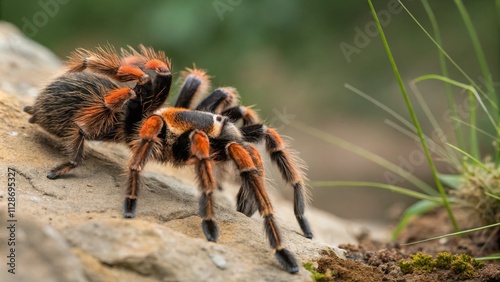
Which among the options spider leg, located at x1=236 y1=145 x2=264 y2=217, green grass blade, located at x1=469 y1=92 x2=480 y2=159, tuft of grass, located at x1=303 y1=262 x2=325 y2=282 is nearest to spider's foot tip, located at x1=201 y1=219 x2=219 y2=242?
spider leg, located at x1=236 y1=145 x2=264 y2=217

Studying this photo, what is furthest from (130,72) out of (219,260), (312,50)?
(312,50)

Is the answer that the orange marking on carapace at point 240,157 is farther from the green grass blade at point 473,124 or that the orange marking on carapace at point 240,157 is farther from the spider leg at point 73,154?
the green grass blade at point 473,124

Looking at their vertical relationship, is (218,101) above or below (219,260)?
above

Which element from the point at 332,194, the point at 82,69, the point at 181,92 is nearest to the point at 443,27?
the point at 332,194

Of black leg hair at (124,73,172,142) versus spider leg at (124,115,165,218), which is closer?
spider leg at (124,115,165,218)

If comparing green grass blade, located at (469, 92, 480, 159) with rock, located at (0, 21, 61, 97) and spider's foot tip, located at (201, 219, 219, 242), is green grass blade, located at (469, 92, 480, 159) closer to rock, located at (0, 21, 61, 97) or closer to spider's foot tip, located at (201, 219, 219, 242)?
spider's foot tip, located at (201, 219, 219, 242)

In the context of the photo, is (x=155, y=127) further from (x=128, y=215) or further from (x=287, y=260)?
(x=287, y=260)

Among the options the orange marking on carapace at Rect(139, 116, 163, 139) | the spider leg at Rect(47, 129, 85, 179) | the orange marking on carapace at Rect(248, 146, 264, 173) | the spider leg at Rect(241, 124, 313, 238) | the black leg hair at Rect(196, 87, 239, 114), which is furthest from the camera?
the black leg hair at Rect(196, 87, 239, 114)

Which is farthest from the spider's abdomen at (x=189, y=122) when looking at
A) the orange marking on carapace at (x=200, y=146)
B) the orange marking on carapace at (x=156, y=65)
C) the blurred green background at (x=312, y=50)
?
the blurred green background at (x=312, y=50)
